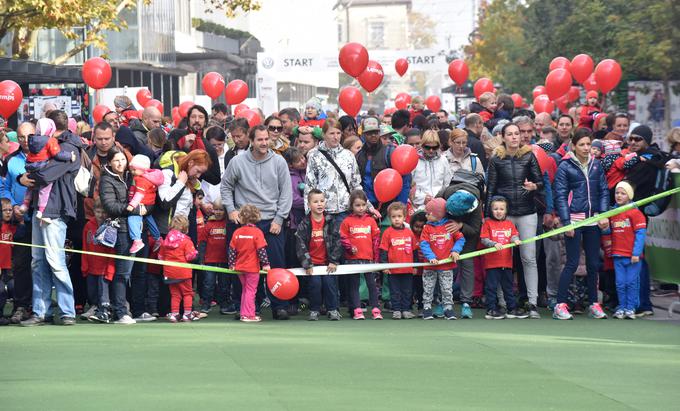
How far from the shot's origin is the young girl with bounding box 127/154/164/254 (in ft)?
44.6

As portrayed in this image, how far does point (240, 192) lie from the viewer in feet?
47.1

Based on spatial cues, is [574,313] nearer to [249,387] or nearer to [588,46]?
[249,387]

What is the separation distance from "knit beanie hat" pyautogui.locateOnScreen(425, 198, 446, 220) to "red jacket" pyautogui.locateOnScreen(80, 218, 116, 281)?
3316mm

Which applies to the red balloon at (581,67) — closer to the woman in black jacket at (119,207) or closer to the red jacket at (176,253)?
the red jacket at (176,253)

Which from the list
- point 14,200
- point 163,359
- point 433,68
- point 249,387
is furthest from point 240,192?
point 433,68

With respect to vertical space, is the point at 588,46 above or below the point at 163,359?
above

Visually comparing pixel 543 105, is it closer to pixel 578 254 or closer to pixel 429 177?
pixel 429 177

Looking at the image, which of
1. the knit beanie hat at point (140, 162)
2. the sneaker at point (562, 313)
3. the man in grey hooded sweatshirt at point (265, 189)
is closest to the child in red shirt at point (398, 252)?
the man in grey hooded sweatshirt at point (265, 189)

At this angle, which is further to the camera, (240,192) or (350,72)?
(350,72)

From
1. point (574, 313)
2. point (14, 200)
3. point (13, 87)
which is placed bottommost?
point (574, 313)

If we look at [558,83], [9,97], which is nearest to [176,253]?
[9,97]

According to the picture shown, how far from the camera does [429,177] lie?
14953 millimetres

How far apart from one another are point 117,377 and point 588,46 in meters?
38.8

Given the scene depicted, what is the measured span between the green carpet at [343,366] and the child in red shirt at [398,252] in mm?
502
